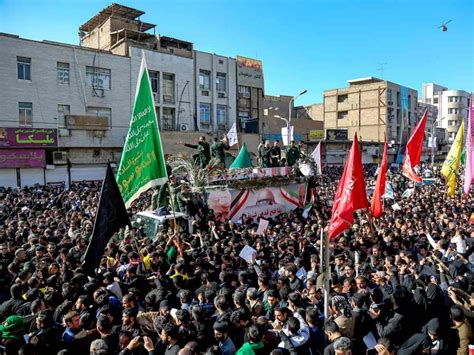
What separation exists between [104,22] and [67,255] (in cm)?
3074

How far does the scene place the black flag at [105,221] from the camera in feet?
18.3

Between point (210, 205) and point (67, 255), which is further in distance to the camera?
point (210, 205)

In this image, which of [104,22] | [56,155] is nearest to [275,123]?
[104,22]

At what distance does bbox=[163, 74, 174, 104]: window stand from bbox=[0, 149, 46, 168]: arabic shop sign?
A: 34.6ft

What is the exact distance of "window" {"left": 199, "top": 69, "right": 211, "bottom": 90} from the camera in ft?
115

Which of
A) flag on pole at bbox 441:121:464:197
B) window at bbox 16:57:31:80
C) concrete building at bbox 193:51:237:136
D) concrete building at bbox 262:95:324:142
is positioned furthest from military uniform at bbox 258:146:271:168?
concrete building at bbox 262:95:324:142

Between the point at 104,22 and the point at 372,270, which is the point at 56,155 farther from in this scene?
the point at 372,270

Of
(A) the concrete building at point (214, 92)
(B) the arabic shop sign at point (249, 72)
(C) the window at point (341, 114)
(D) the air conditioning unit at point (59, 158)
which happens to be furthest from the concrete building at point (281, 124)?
(D) the air conditioning unit at point (59, 158)

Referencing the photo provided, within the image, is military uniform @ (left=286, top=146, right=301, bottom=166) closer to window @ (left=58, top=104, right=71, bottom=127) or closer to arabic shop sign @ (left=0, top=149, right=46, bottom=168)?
arabic shop sign @ (left=0, top=149, right=46, bottom=168)

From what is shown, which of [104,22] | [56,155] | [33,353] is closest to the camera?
[33,353]

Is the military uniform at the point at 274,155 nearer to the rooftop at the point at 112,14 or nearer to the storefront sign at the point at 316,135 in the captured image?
the rooftop at the point at 112,14

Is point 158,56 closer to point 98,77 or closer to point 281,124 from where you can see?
point 98,77

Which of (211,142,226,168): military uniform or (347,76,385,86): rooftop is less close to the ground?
(347,76,385,86): rooftop

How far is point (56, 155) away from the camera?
27.1 meters
